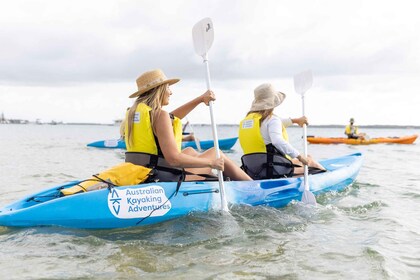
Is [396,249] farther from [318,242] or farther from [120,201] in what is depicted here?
[120,201]

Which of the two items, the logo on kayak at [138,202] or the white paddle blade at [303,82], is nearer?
the logo on kayak at [138,202]

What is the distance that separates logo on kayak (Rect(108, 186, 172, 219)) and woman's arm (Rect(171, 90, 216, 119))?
1.26m

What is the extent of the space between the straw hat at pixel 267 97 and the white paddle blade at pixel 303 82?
1916 mm

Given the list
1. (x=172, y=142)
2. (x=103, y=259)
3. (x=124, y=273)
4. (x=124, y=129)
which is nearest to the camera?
(x=124, y=273)

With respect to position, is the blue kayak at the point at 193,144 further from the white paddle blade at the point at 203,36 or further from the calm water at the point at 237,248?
the white paddle blade at the point at 203,36

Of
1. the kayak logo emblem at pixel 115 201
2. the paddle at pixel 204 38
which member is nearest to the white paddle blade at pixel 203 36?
the paddle at pixel 204 38

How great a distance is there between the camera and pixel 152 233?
4.72 metres

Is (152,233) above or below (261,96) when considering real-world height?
below

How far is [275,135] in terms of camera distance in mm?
6176

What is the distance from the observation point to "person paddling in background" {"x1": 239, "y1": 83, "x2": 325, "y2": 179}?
6.24m

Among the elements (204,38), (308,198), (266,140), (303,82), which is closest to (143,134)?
(204,38)

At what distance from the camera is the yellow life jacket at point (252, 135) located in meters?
6.36

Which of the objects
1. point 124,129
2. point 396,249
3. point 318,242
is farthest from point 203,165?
point 396,249

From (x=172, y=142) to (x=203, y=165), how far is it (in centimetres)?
52
